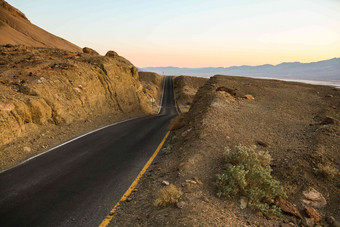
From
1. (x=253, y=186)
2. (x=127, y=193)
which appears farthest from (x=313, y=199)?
(x=127, y=193)

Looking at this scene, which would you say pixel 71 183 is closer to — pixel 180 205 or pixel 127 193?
pixel 127 193

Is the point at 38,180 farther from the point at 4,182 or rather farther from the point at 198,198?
the point at 198,198

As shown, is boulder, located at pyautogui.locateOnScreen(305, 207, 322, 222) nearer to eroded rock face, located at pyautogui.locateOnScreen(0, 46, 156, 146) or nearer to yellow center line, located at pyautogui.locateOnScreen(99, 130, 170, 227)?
yellow center line, located at pyautogui.locateOnScreen(99, 130, 170, 227)

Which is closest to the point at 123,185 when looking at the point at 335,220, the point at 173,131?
the point at 335,220

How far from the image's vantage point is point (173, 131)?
1303cm

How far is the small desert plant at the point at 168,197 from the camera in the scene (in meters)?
4.76

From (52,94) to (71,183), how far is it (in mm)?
10162

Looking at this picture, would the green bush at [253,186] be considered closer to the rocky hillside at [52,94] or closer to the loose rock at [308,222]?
the loose rock at [308,222]

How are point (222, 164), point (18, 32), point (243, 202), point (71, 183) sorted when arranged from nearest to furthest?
point (243, 202)
point (71, 183)
point (222, 164)
point (18, 32)

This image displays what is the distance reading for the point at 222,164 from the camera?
6.46 m

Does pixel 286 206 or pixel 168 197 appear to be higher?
pixel 168 197

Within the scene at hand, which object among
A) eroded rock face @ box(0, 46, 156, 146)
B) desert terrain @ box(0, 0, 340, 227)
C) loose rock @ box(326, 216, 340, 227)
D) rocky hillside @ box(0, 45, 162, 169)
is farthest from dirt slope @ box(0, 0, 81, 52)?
loose rock @ box(326, 216, 340, 227)

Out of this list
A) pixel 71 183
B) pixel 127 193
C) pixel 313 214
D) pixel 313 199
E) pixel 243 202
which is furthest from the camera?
pixel 71 183

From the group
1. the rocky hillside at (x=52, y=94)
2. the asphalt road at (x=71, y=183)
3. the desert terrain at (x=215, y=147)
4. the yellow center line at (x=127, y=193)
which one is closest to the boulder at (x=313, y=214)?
the desert terrain at (x=215, y=147)
